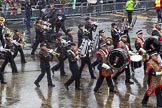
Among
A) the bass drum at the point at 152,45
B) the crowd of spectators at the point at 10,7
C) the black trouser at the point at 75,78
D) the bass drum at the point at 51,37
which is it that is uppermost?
the crowd of spectators at the point at 10,7

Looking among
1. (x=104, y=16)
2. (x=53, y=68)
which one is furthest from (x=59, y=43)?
(x=104, y=16)

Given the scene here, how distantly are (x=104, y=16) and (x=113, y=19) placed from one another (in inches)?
64.4

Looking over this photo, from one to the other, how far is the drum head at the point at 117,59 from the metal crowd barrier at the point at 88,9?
15.8 m

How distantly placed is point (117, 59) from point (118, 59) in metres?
0.04

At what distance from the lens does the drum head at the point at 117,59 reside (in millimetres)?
14930

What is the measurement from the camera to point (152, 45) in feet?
53.2

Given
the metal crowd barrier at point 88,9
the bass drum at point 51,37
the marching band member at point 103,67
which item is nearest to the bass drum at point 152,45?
the marching band member at point 103,67

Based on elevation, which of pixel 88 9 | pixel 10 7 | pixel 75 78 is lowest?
pixel 75 78

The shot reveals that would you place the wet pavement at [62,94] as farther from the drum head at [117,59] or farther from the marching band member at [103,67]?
the drum head at [117,59]

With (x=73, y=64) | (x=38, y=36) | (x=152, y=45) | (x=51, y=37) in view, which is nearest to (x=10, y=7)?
(x=51, y=37)

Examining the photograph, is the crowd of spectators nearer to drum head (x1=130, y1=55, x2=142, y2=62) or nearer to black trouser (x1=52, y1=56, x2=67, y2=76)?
black trouser (x1=52, y1=56, x2=67, y2=76)

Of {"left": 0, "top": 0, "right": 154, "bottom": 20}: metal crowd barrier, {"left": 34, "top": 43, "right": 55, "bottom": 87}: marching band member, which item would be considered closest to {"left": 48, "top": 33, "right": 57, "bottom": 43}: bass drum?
{"left": 34, "top": 43, "right": 55, "bottom": 87}: marching band member

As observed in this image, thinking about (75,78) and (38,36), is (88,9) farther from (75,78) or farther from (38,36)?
(75,78)

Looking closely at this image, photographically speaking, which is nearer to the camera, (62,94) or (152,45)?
(62,94)
